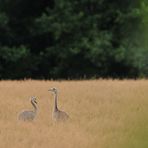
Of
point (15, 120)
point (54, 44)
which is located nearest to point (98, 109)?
point (15, 120)

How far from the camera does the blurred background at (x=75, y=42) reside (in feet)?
91.4

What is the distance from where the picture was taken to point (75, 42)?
28.5 meters

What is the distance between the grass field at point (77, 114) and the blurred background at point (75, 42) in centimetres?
1220

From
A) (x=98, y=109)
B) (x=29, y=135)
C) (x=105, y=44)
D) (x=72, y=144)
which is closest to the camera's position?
(x=72, y=144)

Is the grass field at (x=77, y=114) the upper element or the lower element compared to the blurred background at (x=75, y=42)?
lower

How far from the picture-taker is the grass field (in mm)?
8453

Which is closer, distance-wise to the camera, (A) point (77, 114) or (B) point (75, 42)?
(A) point (77, 114)

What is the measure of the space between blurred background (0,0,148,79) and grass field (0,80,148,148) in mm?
12198

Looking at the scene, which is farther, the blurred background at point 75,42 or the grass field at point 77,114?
the blurred background at point 75,42

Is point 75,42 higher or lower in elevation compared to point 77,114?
higher

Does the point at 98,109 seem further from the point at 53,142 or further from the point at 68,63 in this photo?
the point at 68,63

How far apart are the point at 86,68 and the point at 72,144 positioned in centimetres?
2083

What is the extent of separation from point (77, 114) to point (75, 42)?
17462mm

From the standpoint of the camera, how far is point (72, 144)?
8.12m
